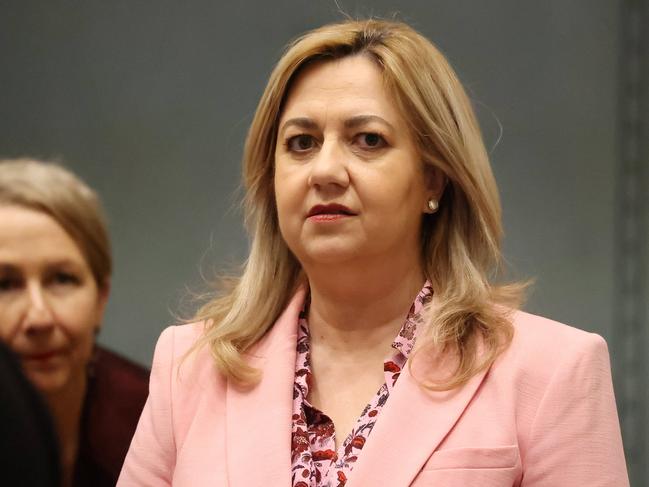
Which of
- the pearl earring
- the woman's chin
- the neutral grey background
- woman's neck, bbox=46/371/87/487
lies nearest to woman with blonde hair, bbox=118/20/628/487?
the pearl earring

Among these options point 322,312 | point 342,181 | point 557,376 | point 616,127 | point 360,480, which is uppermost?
point 616,127

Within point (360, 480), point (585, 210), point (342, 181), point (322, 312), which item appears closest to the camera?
point (360, 480)

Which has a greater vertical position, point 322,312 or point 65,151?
point 65,151

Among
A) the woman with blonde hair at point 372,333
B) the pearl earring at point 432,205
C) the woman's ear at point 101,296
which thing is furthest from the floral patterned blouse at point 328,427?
the woman's ear at point 101,296

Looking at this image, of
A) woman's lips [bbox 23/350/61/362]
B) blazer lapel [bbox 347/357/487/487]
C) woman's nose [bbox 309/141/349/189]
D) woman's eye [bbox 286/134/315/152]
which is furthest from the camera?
woman's eye [bbox 286/134/315/152]

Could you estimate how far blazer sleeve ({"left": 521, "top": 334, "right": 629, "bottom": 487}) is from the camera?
5.46 ft

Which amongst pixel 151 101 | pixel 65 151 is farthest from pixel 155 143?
pixel 65 151

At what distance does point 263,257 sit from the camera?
6.68 feet

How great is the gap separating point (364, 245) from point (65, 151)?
21.1 inches

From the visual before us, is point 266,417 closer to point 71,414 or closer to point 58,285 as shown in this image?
point 71,414

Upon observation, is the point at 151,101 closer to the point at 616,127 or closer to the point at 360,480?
the point at 360,480

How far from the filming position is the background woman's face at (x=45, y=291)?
93cm

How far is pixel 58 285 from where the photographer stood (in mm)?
984

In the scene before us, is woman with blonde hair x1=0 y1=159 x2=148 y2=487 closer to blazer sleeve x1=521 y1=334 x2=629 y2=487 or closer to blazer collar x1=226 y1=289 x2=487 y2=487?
blazer collar x1=226 y1=289 x2=487 y2=487
